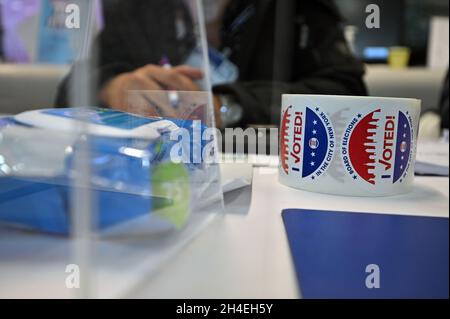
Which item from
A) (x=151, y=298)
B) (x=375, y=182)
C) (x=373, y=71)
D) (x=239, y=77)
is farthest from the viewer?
(x=239, y=77)

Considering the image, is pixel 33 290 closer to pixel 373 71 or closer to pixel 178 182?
pixel 178 182

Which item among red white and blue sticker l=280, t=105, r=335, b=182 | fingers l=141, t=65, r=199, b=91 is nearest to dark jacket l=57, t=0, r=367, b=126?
fingers l=141, t=65, r=199, b=91

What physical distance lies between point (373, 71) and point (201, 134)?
1.55 ft

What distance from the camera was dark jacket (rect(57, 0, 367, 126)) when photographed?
568mm

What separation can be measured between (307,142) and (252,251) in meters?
0.10

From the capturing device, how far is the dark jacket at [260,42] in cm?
57

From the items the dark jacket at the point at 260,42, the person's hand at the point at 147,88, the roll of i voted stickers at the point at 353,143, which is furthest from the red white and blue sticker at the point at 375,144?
the dark jacket at the point at 260,42

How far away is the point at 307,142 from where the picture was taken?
0.77ft

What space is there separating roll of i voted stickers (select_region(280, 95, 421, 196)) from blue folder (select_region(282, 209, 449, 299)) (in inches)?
1.1

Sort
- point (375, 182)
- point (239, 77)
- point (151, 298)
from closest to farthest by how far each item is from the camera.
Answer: point (151, 298), point (375, 182), point (239, 77)

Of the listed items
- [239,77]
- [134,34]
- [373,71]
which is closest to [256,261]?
[373,71]

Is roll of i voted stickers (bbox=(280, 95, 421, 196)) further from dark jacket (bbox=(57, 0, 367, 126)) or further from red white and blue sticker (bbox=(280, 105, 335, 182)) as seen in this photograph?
dark jacket (bbox=(57, 0, 367, 126))

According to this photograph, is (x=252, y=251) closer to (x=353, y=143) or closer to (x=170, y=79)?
(x=353, y=143)

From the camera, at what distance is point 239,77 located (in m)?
0.86
